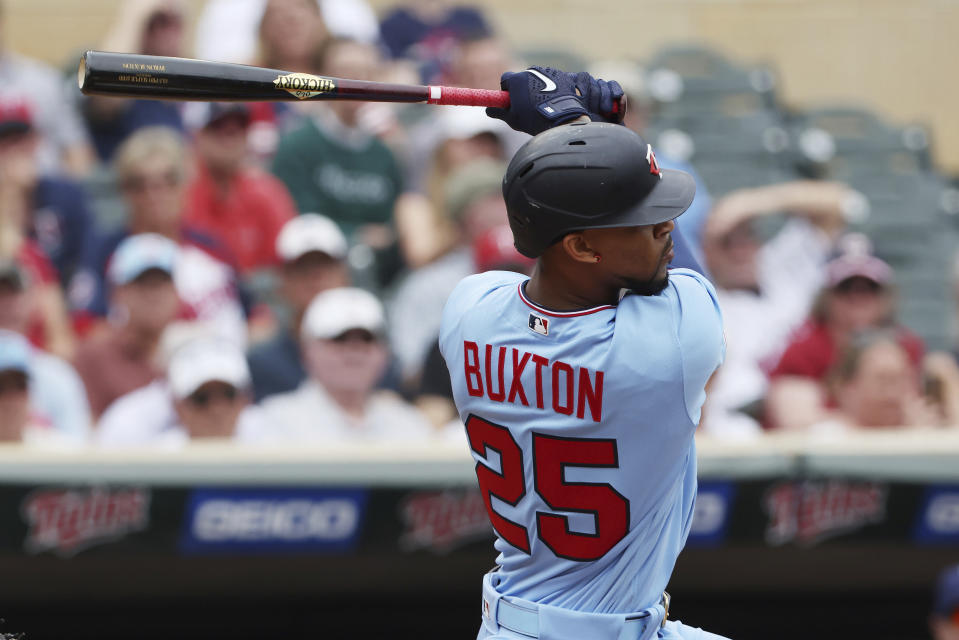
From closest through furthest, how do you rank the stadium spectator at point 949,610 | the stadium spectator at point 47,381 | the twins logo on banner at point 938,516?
the stadium spectator at point 949,610
the twins logo on banner at point 938,516
the stadium spectator at point 47,381

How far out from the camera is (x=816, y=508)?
13.9 feet

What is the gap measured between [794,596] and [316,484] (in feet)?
6.20

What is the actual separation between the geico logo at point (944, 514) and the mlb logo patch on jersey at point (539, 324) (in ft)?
9.06

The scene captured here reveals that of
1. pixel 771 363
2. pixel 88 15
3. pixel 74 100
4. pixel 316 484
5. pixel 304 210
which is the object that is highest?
pixel 88 15

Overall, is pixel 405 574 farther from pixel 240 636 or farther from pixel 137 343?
pixel 137 343

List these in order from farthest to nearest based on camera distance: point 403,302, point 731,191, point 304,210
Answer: point 731,191
point 304,210
point 403,302

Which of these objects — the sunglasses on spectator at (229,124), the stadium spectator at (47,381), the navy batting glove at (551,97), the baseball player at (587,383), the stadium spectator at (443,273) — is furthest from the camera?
the sunglasses on spectator at (229,124)

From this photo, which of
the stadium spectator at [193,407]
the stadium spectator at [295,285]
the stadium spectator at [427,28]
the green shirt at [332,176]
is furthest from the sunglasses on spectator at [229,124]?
the stadium spectator at [427,28]

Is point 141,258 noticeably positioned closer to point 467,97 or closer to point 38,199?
point 38,199

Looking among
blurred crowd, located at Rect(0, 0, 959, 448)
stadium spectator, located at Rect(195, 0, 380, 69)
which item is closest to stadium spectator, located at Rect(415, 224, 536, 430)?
blurred crowd, located at Rect(0, 0, 959, 448)

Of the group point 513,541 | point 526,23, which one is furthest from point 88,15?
point 513,541

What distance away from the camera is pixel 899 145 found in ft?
26.5

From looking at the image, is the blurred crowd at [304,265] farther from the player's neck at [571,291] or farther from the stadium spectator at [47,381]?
A: the player's neck at [571,291]

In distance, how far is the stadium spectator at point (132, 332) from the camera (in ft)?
15.2
